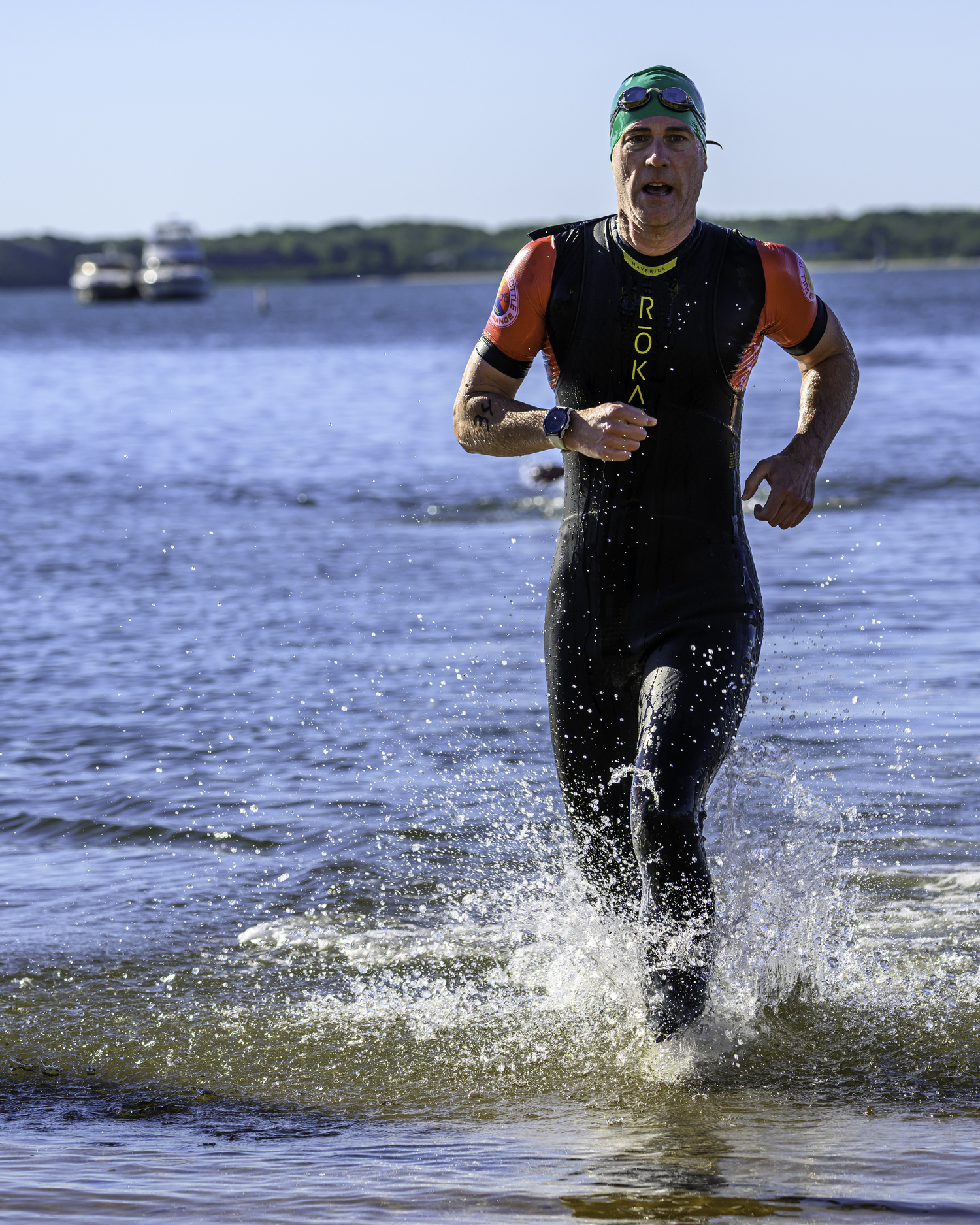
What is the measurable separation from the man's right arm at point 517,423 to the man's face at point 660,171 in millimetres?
513

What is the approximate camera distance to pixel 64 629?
11.0 m

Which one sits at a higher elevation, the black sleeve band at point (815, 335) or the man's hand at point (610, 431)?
the black sleeve band at point (815, 335)

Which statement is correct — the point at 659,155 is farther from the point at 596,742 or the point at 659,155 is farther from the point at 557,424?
the point at 596,742

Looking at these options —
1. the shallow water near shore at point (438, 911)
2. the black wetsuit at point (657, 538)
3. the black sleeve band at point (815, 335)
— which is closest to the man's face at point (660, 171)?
the black wetsuit at point (657, 538)

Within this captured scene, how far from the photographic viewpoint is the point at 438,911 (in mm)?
5891

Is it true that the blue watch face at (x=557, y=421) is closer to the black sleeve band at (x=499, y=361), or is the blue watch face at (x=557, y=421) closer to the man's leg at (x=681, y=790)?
the black sleeve band at (x=499, y=361)

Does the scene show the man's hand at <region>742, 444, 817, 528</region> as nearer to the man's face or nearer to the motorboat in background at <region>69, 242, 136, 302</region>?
the man's face

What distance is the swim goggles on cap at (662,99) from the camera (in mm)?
4164

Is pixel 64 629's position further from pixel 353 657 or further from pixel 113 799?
pixel 113 799

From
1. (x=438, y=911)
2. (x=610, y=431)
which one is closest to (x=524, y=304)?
(x=610, y=431)

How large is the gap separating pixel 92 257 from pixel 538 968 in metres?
146

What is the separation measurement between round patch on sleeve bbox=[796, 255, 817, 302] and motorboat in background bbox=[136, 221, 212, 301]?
129m

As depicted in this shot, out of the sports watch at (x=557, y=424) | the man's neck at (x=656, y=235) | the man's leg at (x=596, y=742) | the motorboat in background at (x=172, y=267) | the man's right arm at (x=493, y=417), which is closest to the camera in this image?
the sports watch at (x=557, y=424)

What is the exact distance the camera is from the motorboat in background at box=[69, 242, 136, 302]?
138000 millimetres
